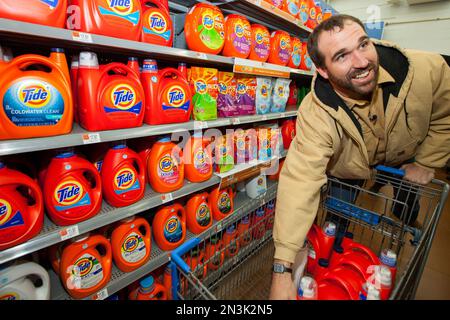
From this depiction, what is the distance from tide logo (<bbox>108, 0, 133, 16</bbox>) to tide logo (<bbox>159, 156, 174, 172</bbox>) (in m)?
0.78

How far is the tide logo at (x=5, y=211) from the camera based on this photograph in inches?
36.9

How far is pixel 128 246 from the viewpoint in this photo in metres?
1.41

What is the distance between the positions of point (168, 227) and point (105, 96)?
894 millimetres

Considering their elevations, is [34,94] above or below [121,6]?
below

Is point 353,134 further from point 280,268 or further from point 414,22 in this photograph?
point 414,22

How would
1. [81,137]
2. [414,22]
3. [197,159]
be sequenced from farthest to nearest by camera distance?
[414,22] < [197,159] < [81,137]

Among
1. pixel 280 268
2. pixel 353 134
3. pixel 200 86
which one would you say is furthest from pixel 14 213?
pixel 353 134

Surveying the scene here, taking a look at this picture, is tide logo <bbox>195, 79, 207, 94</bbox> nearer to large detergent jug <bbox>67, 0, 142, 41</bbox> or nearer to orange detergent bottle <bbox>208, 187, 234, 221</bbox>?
large detergent jug <bbox>67, 0, 142, 41</bbox>

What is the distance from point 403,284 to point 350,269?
26cm

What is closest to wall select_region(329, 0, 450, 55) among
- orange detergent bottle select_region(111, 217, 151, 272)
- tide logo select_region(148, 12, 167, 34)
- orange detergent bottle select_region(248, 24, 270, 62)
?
orange detergent bottle select_region(248, 24, 270, 62)

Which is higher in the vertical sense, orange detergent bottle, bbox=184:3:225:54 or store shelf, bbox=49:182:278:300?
orange detergent bottle, bbox=184:3:225:54

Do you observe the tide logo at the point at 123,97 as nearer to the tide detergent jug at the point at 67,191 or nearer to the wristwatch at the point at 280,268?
the tide detergent jug at the point at 67,191

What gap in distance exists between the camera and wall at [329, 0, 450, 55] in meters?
4.34

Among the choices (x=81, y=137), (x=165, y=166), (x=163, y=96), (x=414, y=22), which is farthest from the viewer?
(x=414, y=22)
